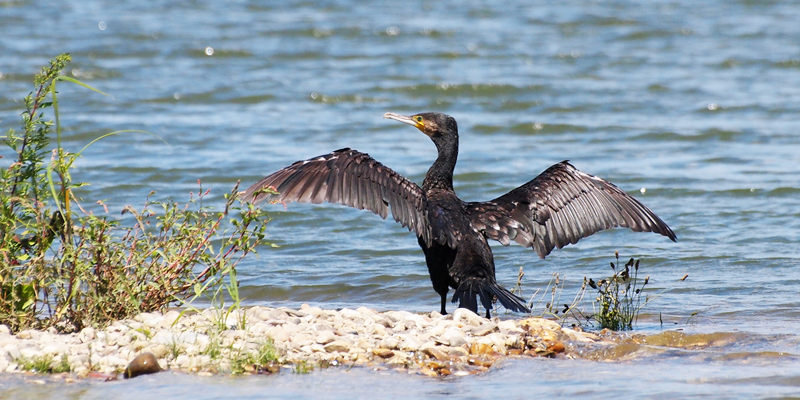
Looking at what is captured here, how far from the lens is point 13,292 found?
18.9 feet

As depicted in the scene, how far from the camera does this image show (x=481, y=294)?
6.67 m

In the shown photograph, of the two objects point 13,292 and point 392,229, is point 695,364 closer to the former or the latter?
point 13,292

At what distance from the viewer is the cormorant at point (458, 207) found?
679 cm

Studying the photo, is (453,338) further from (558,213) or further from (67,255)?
(67,255)

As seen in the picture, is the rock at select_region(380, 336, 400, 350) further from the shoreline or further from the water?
the water

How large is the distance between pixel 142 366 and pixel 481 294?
2375mm

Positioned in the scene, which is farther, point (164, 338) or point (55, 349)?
point (164, 338)

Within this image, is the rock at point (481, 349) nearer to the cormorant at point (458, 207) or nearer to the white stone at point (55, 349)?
the cormorant at point (458, 207)

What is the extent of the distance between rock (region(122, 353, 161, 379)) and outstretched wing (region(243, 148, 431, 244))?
1.73 meters

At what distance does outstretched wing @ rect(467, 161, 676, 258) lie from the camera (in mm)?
7391

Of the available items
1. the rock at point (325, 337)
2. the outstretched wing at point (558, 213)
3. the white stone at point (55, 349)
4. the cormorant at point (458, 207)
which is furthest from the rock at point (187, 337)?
the outstretched wing at point (558, 213)

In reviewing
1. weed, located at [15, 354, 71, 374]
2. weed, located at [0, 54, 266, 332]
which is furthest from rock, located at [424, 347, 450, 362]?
weed, located at [15, 354, 71, 374]

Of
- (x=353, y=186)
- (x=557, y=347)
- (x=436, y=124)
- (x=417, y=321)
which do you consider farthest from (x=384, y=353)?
(x=436, y=124)

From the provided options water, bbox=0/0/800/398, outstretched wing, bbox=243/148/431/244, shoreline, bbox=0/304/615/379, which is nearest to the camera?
shoreline, bbox=0/304/615/379
